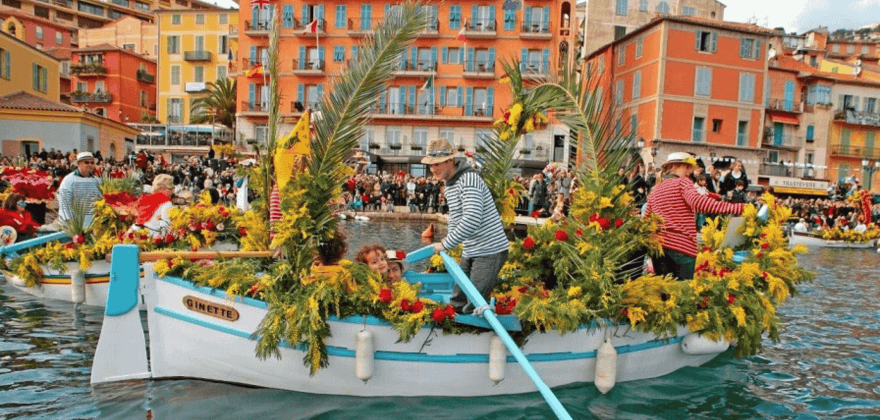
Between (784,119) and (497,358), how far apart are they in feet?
162

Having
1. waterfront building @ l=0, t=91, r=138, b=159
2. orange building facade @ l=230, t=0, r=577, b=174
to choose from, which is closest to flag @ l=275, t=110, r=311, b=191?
waterfront building @ l=0, t=91, r=138, b=159

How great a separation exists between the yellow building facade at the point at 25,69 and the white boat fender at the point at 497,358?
114 ft

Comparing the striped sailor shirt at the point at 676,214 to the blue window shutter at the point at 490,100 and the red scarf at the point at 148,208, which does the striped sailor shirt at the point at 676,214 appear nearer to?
the red scarf at the point at 148,208

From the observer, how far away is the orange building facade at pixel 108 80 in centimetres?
5947

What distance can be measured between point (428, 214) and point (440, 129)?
16618 mm

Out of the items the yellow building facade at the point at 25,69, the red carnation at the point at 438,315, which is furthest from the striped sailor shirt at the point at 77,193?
the yellow building facade at the point at 25,69

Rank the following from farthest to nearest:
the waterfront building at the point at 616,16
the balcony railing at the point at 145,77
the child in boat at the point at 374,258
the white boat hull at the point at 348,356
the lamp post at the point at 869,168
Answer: the balcony railing at the point at 145,77 < the waterfront building at the point at 616,16 < the lamp post at the point at 869,168 < the child in boat at the point at 374,258 < the white boat hull at the point at 348,356

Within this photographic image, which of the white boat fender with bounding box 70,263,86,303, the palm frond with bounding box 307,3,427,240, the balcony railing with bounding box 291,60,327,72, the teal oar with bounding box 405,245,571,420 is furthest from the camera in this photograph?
the balcony railing with bounding box 291,60,327,72

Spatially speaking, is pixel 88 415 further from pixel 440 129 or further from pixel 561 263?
pixel 440 129

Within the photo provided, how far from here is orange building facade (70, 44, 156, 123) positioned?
195 ft

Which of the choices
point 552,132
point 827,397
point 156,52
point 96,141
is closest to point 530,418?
point 827,397

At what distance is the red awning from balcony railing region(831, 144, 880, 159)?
16.2ft

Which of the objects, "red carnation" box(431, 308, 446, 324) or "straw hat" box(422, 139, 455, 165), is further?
"straw hat" box(422, 139, 455, 165)

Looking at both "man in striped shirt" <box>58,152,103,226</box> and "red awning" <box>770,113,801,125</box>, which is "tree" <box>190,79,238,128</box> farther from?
"man in striped shirt" <box>58,152,103,226</box>
